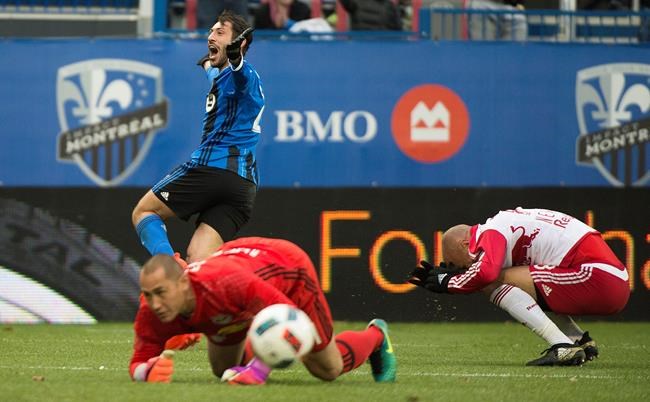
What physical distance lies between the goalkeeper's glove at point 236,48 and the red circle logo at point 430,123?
4874mm

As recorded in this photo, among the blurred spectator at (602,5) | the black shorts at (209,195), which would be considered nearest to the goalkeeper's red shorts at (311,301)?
the black shorts at (209,195)

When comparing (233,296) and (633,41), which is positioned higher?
(633,41)

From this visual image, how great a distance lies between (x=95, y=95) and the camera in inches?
531

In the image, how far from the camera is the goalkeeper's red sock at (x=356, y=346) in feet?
23.8

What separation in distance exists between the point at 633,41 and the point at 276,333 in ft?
30.5

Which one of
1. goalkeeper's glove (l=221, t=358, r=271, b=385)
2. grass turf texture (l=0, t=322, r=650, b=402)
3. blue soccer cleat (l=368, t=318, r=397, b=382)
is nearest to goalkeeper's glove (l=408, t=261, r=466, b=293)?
grass turf texture (l=0, t=322, r=650, b=402)

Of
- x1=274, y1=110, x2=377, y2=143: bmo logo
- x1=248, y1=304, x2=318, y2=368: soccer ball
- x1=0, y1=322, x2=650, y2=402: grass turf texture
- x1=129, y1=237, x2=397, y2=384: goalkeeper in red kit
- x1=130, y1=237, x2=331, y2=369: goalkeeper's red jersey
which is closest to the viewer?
x1=248, y1=304, x2=318, y2=368: soccer ball

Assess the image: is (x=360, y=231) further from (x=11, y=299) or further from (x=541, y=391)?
(x=541, y=391)

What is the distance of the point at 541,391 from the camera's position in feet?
23.9

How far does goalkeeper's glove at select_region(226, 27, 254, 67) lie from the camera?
8875 mm

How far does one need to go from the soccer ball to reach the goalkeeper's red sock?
0.75 metres


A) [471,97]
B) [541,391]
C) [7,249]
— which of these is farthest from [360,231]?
[541,391]

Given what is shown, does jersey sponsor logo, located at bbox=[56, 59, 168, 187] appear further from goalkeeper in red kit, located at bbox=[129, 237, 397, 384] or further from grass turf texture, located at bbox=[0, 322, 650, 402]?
goalkeeper in red kit, located at bbox=[129, 237, 397, 384]

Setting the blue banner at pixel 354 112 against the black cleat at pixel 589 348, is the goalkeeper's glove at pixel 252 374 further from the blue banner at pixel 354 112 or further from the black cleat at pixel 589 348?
the blue banner at pixel 354 112
